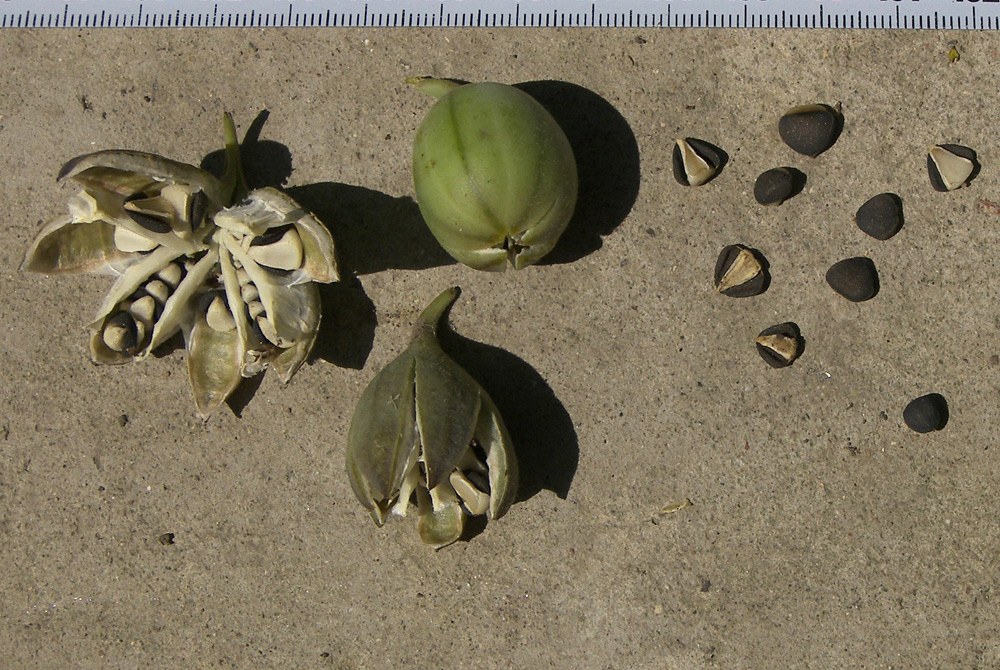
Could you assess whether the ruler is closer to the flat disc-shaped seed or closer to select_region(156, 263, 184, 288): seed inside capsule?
the flat disc-shaped seed

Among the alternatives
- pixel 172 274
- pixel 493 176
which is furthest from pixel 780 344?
pixel 172 274

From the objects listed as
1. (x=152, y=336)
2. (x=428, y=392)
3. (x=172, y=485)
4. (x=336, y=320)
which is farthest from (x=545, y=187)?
(x=172, y=485)

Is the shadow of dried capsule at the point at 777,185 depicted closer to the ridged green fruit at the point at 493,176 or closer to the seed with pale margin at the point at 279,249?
the ridged green fruit at the point at 493,176

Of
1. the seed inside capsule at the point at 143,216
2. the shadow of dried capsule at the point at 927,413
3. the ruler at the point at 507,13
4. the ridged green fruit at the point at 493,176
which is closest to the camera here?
the ridged green fruit at the point at 493,176

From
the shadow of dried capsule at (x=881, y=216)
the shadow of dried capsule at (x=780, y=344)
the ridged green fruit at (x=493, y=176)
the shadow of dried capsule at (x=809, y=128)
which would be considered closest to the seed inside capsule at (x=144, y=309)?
the ridged green fruit at (x=493, y=176)

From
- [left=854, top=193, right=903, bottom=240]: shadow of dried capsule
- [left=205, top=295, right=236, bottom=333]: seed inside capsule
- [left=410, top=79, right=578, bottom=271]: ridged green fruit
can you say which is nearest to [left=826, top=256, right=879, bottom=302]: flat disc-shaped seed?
[left=854, top=193, right=903, bottom=240]: shadow of dried capsule

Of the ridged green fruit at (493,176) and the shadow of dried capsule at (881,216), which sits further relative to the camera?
the shadow of dried capsule at (881,216)
